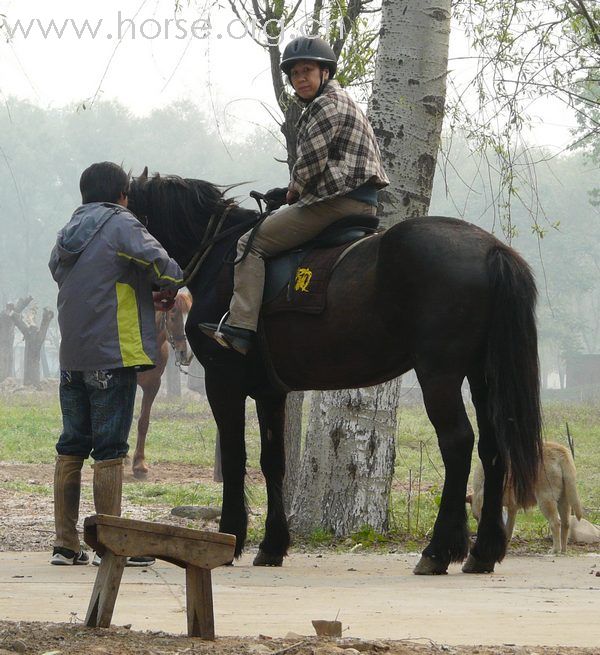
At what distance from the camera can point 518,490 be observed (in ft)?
19.5

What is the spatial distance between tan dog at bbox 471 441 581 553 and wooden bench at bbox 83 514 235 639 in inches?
182

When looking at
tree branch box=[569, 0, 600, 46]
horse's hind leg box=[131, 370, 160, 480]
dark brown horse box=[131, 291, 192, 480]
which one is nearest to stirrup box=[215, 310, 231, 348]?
tree branch box=[569, 0, 600, 46]

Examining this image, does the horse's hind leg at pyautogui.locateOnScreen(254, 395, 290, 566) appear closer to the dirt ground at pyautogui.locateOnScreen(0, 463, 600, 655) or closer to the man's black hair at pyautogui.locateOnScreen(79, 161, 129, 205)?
the dirt ground at pyautogui.locateOnScreen(0, 463, 600, 655)

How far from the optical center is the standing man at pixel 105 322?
610 centimetres

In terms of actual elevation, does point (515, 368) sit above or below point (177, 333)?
below

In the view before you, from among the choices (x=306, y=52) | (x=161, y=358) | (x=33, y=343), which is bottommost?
(x=161, y=358)

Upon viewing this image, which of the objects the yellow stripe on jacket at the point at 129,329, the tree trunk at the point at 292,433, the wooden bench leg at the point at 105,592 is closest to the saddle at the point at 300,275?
the yellow stripe on jacket at the point at 129,329

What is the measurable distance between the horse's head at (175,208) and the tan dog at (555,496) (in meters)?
2.87

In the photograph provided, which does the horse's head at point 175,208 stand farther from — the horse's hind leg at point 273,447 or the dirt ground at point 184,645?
the dirt ground at point 184,645

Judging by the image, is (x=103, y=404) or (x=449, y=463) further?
(x=103, y=404)

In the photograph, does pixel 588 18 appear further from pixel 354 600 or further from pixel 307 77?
pixel 354 600

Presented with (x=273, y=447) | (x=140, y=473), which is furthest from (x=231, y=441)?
(x=140, y=473)

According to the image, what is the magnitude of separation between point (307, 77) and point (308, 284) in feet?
4.01

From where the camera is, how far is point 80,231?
6203mm
